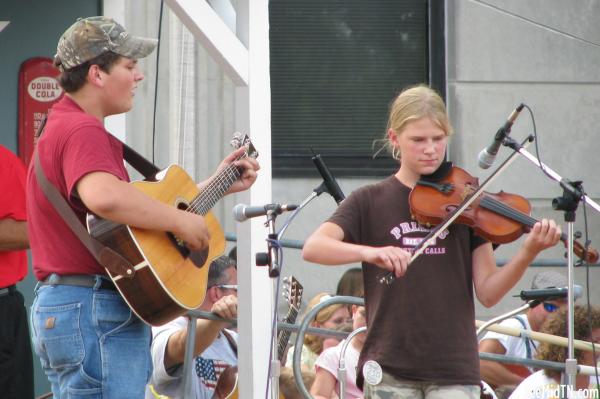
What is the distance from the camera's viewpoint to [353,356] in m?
5.88

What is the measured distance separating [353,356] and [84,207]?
2205mm

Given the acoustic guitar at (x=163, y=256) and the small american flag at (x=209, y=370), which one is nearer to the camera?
the acoustic guitar at (x=163, y=256)

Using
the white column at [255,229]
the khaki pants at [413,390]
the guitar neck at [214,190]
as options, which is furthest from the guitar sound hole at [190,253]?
the white column at [255,229]

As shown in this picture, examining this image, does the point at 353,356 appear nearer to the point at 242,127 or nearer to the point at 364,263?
the point at 242,127

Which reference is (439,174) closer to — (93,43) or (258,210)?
(258,210)

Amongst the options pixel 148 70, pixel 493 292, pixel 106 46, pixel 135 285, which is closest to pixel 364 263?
pixel 493 292

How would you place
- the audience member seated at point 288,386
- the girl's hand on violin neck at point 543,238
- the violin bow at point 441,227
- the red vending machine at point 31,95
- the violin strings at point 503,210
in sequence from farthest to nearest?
the red vending machine at point 31,95
the audience member seated at point 288,386
the violin strings at point 503,210
the girl's hand on violin neck at point 543,238
the violin bow at point 441,227

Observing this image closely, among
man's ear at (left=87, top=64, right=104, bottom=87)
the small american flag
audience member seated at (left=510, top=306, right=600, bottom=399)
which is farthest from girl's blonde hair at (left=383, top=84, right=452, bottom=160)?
the small american flag

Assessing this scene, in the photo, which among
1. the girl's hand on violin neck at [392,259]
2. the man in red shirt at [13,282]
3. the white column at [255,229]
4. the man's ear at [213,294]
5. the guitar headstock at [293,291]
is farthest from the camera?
the man's ear at [213,294]

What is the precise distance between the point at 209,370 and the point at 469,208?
2.16 meters

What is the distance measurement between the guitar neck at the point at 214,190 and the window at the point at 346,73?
3843mm

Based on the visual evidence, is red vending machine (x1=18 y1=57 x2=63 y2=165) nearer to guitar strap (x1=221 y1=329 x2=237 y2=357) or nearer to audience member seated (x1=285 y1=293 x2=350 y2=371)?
guitar strap (x1=221 y1=329 x2=237 y2=357)

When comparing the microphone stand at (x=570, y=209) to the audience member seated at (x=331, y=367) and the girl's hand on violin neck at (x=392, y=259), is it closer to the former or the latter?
the girl's hand on violin neck at (x=392, y=259)

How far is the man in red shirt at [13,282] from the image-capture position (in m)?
5.24
